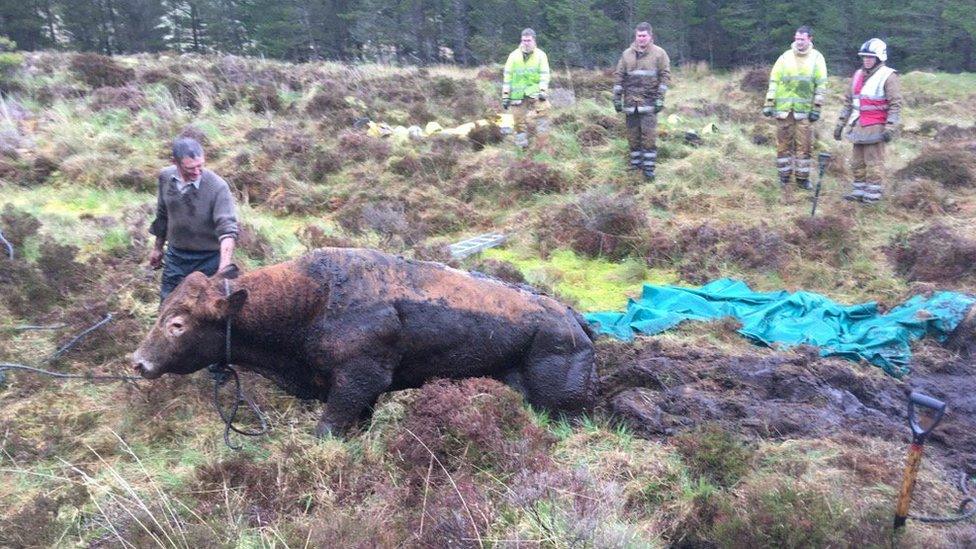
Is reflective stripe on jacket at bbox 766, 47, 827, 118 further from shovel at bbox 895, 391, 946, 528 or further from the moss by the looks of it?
shovel at bbox 895, 391, 946, 528

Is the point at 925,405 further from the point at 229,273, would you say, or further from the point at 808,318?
the point at 808,318

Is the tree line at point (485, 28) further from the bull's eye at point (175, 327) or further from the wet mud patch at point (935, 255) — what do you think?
the bull's eye at point (175, 327)

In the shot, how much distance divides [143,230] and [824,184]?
10346 mm

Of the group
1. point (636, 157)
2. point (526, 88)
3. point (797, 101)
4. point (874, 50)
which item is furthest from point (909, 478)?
point (526, 88)

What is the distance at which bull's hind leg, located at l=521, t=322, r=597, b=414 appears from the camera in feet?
17.3

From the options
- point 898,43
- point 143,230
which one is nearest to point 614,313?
point 143,230

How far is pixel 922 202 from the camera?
445 inches

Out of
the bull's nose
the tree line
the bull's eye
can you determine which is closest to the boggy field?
the bull's nose

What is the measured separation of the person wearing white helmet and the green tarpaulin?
3.73 metres

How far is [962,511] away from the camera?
419 centimetres

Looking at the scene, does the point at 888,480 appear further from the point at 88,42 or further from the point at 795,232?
the point at 88,42

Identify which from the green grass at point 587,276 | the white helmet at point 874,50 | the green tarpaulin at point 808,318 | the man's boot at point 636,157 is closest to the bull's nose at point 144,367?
the green tarpaulin at point 808,318

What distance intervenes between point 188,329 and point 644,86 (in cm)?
972

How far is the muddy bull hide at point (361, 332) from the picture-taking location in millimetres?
4527
